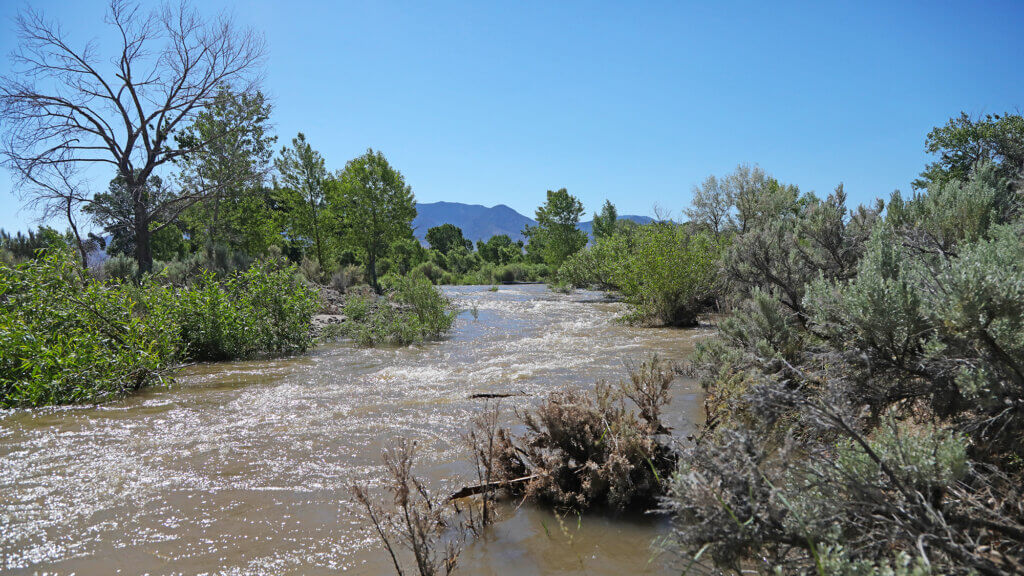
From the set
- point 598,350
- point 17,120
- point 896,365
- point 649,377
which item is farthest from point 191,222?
point 896,365

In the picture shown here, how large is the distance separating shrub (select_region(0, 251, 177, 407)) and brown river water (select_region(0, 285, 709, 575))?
1.07 ft

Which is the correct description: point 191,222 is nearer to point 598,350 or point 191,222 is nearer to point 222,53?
point 222,53

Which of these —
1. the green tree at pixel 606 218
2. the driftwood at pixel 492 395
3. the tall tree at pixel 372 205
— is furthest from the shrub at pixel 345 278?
the green tree at pixel 606 218

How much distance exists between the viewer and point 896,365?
276 centimetres

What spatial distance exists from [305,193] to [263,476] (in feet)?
95.1

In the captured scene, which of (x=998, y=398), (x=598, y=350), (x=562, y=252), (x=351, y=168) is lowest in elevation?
(x=598, y=350)

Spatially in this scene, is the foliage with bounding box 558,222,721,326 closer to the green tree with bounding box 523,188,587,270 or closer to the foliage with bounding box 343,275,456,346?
the foliage with bounding box 343,275,456,346

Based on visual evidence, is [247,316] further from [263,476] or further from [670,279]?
[670,279]

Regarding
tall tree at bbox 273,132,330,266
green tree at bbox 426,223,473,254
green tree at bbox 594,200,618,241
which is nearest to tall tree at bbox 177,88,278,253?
tall tree at bbox 273,132,330,266

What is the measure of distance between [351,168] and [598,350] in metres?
27.3

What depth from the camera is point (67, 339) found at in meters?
6.51

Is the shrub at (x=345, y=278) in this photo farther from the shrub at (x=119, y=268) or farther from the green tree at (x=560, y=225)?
the green tree at (x=560, y=225)

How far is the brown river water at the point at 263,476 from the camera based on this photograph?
2748 millimetres

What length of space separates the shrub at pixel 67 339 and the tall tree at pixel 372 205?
78.2ft
